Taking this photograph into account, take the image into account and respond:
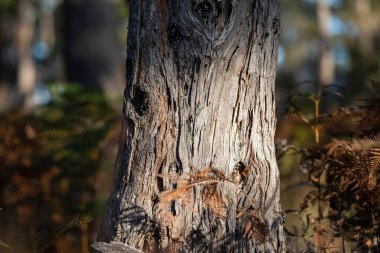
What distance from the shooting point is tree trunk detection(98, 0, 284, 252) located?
105 inches

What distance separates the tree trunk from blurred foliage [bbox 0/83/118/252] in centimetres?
222

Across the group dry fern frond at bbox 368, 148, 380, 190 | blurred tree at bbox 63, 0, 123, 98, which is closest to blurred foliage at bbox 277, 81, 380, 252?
dry fern frond at bbox 368, 148, 380, 190

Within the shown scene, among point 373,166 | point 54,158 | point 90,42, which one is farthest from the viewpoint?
point 90,42

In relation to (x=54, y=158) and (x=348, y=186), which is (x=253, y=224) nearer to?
(x=348, y=186)

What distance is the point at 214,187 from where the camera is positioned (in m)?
2.64

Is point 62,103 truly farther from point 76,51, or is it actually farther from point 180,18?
point 76,51

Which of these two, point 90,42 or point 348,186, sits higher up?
point 90,42

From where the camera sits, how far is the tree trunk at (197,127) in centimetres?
267

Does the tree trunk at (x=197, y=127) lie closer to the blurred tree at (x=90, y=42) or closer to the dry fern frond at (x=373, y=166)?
the dry fern frond at (x=373, y=166)

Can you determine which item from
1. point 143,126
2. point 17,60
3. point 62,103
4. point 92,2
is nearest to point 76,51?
point 92,2

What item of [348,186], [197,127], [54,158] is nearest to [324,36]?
[54,158]

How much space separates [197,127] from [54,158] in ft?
10.1

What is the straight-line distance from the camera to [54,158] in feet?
17.8

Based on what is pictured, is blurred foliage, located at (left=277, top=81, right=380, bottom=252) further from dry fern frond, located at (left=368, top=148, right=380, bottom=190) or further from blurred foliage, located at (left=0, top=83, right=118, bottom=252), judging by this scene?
blurred foliage, located at (left=0, top=83, right=118, bottom=252)
